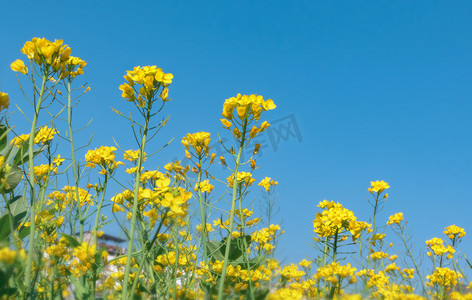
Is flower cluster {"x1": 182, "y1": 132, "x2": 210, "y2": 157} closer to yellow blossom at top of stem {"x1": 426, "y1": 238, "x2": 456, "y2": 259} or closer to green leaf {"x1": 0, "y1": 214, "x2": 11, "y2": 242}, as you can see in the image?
green leaf {"x1": 0, "y1": 214, "x2": 11, "y2": 242}

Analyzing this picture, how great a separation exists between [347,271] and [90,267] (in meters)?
1.58

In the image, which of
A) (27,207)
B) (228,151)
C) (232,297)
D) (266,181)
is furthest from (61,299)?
(266,181)

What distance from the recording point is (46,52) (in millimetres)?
1978

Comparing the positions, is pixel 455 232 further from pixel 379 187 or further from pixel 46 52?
pixel 46 52

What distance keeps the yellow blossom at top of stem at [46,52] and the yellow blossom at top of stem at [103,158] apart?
0.91 metres

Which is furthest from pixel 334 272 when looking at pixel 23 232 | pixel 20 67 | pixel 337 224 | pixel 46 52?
pixel 20 67

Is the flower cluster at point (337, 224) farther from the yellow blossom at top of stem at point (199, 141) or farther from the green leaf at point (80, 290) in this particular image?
the green leaf at point (80, 290)

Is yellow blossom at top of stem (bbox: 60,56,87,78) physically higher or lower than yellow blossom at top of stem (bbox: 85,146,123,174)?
higher

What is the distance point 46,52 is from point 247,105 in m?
1.06

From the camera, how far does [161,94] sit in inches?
78.1

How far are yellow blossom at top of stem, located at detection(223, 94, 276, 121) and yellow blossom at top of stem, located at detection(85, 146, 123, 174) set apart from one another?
1.08 m

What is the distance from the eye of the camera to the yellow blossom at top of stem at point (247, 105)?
2.17 m

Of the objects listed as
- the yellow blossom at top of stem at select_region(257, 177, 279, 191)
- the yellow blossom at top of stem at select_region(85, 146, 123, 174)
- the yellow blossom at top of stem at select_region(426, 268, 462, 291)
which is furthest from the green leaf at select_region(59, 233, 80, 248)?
the yellow blossom at top of stem at select_region(426, 268, 462, 291)

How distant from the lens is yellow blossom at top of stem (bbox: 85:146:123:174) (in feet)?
9.29
